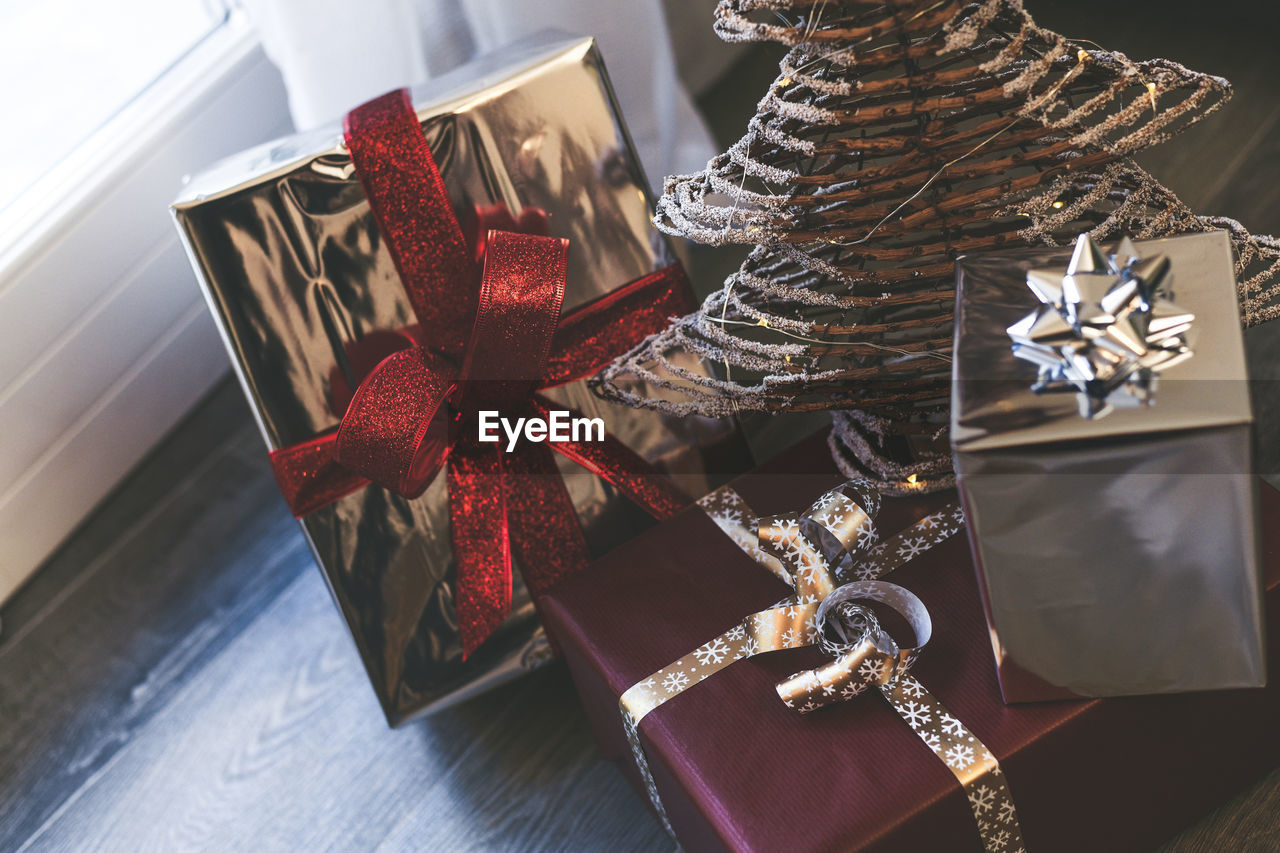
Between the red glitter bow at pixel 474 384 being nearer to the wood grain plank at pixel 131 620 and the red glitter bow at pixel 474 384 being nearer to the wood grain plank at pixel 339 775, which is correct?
the wood grain plank at pixel 339 775

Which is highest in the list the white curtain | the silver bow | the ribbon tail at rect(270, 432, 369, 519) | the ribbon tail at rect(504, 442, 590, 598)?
the white curtain

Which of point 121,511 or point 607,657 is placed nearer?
point 607,657

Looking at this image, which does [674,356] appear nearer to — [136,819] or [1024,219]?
[1024,219]

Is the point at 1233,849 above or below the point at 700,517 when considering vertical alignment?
below

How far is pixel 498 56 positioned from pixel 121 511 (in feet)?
1.70

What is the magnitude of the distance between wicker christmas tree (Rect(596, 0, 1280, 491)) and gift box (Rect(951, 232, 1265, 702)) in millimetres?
57

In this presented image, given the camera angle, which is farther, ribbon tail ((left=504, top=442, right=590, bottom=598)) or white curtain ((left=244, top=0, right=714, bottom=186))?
white curtain ((left=244, top=0, right=714, bottom=186))

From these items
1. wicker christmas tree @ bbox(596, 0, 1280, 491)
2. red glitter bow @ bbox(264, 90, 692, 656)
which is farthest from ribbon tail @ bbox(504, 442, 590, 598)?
wicker christmas tree @ bbox(596, 0, 1280, 491)

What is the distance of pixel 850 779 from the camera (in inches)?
19.7

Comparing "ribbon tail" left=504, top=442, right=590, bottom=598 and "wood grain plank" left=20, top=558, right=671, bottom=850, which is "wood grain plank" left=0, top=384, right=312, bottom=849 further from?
"ribbon tail" left=504, top=442, right=590, bottom=598

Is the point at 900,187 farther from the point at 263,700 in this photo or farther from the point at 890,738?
the point at 263,700

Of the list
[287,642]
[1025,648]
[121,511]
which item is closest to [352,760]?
[287,642]

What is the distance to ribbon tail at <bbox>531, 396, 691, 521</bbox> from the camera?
0.70m

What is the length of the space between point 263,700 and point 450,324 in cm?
32
